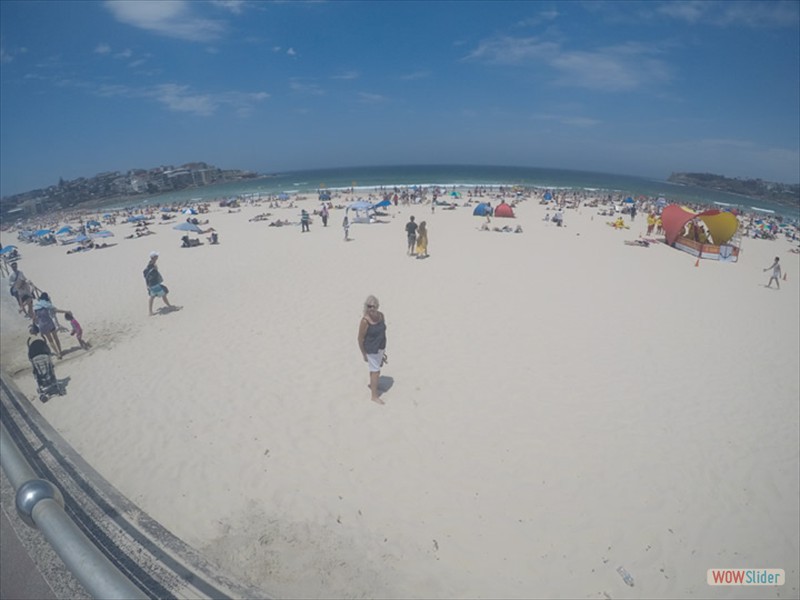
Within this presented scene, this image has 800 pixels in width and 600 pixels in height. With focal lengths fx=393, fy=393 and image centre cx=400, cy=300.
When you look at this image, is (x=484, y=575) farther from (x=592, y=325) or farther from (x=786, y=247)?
(x=786, y=247)

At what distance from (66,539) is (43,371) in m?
7.09

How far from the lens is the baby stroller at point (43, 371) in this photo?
586 centimetres

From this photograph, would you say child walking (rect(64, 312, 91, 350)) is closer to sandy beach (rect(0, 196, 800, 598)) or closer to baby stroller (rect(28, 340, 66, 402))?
sandy beach (rect(0, 196, 800, 598))

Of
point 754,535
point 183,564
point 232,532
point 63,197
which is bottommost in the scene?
point 754,535

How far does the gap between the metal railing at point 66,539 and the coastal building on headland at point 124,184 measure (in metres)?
52.7

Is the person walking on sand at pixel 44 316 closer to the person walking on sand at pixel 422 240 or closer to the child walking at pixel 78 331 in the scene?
the child walking at pixel 78 331

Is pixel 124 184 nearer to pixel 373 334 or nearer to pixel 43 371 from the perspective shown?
pixel 43 371

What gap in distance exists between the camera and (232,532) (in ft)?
12.5

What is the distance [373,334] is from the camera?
208 inches

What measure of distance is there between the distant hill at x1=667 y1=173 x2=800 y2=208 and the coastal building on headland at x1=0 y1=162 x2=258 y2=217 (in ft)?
371

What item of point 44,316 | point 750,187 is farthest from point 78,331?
point 750,187

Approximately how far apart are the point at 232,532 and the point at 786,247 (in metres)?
29.7

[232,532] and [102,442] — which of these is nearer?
[232,532]

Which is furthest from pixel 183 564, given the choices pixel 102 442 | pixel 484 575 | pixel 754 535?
pixel 754 535
